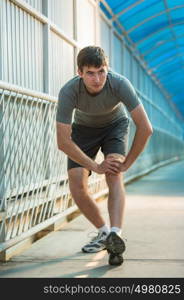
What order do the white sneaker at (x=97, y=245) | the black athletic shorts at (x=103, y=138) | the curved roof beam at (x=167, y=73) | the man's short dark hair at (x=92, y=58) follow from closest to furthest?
1. the man's short dark hair at (x=92, y=58)
2. the black athletic shorts at (x=103, y=138)
3. the white sneaker at (x=97, y=245)
4. the curved roof beam at (x=167, y=73)

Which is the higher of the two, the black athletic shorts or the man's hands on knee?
the black athletic shorts

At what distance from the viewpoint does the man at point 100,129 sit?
4051 millimetres

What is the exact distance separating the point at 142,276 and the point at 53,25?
4011 mm

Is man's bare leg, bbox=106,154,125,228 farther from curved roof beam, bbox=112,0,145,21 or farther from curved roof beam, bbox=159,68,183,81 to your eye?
curved roof beam, bbox=159,68,183,81

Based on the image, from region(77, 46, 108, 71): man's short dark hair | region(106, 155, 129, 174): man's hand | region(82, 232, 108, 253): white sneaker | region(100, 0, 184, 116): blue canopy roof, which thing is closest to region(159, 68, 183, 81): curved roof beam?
region(100, 0, 184, 116): blue canopy roof

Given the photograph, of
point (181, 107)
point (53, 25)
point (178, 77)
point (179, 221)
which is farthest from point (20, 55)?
point (181, 107)

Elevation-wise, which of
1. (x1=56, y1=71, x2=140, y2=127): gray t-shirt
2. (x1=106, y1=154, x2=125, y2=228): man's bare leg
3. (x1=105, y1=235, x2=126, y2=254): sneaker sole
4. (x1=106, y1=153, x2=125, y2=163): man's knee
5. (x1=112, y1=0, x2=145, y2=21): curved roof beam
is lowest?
(x1=105, y1=235, x2=126, y2=254): sneaker sole

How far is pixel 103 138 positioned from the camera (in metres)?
4.61

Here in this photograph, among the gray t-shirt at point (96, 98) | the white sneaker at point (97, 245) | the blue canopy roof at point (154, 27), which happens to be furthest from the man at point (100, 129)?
the blue canopy roof at point (154, 27)

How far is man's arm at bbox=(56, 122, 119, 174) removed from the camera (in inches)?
164

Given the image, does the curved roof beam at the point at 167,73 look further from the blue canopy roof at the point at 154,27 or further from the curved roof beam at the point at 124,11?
the curved roof beam at the point at 124,11

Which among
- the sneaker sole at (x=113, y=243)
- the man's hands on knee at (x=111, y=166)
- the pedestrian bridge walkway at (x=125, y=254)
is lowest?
the pedestrian bridge walkway at (x=125, y=254)

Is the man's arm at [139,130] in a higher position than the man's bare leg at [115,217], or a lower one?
higher

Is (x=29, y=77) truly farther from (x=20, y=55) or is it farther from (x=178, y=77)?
(x=178, y=77)
